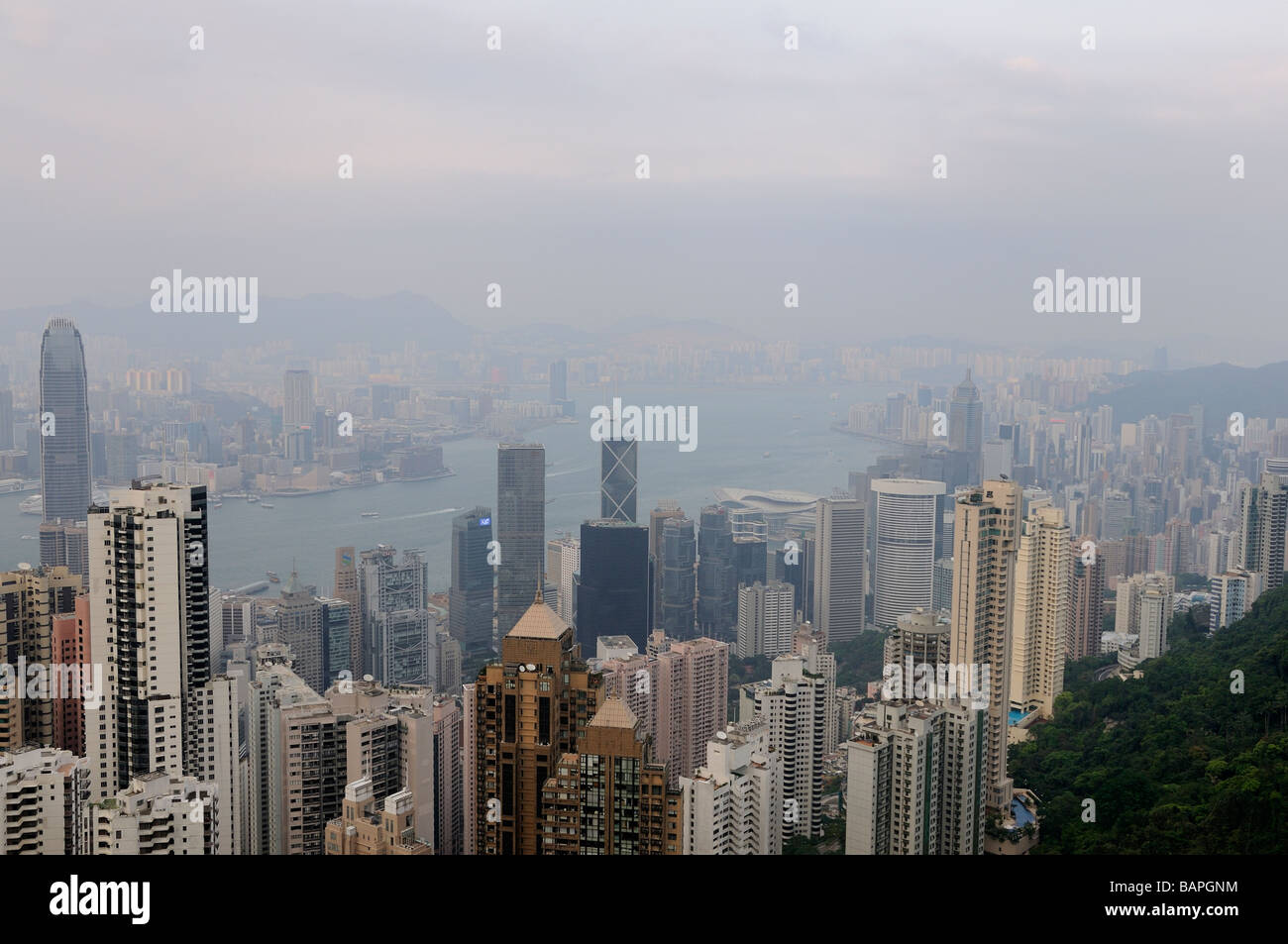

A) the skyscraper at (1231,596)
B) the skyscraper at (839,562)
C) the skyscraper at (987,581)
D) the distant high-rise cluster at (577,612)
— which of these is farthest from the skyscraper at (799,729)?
the skyscraper at (1231,596)

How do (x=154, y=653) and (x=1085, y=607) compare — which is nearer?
(x=154, y=653)

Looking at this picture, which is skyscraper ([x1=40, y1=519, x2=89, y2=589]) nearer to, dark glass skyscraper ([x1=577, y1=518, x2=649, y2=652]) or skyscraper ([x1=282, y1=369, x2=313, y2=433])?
skyscraper ([x1=282, y1=369, x2=313, y2=433])

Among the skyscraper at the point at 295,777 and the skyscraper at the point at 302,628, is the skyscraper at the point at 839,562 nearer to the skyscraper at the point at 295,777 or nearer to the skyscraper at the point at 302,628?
the skyscraper at the point at 302,628

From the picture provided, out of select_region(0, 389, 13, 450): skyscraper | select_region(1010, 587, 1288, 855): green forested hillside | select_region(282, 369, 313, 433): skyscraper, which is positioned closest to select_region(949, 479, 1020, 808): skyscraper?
select_region(1010, 587, 1288, 855): green forested hillside

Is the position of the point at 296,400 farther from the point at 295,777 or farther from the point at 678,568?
the point at 295,777

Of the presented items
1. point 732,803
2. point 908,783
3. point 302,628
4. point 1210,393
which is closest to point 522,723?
point 732,803
